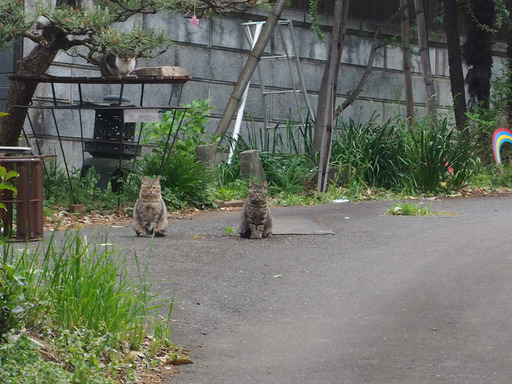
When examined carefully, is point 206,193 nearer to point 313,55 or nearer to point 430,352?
point 313,55

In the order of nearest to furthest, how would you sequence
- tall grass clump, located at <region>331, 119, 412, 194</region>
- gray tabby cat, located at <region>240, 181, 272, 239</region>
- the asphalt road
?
the asphalt road → gray tabby cat, located at <region>240, 181, 272, 239</region> → tall grass clump, located at <region>331, 119, 412, 194</region>

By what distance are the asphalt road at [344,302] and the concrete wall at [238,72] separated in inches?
185

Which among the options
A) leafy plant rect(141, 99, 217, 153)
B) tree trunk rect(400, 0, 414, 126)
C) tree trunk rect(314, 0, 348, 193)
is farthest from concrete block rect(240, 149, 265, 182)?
tree trunk rect(400, 0, 414, 126)

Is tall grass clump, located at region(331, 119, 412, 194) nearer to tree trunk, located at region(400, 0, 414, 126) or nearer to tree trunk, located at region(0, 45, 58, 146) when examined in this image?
tree trunk, located at region(400, 0, 414, 126)

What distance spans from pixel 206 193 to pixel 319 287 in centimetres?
529

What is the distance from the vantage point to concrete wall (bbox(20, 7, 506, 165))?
14.6 metres

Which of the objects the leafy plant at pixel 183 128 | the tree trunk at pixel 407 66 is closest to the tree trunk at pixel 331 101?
the leafy plant at pixel 183 128

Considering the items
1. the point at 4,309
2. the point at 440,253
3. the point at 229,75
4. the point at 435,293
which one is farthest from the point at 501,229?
the point at 229,75

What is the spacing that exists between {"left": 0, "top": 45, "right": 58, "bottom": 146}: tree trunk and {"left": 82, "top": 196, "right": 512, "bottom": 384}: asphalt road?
2692 millimetres

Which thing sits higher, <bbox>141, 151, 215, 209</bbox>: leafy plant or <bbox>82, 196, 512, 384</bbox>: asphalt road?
<bbox>141, 151, 215, 209</bbox>: leafy plant

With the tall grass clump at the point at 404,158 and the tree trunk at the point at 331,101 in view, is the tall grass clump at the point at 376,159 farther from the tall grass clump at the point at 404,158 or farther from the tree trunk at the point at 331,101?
the tree trunk at the point at 331,101

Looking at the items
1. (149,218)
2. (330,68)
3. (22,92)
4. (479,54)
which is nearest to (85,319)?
(149,218)

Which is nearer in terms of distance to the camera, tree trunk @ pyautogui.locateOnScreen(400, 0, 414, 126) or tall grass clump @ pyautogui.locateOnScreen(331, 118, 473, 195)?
tall grass clump @ pyautogui.locateOnScreen(331, 118, 473, 195)

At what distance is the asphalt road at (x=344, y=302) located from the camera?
5770 millimetres
